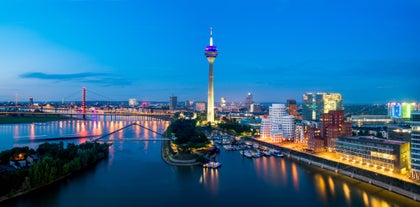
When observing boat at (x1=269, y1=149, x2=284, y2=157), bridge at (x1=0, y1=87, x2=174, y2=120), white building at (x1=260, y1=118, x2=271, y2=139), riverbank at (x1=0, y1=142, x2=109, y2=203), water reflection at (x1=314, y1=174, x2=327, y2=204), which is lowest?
water reflection at (x1=314, y1=174, x2=327, y2=204)

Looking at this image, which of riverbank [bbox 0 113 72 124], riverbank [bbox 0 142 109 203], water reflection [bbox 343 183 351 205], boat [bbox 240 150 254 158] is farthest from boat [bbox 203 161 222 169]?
riverbank [bbox 0 113 72 124]

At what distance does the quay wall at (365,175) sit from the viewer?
5.13 m

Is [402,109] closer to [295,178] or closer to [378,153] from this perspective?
[378,153]

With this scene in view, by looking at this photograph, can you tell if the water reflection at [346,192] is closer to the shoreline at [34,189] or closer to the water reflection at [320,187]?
the water reflection at [320,187]

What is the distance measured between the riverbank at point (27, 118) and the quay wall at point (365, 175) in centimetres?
1752

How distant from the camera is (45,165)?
580 cm

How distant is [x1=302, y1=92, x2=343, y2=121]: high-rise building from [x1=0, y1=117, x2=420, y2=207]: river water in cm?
1464

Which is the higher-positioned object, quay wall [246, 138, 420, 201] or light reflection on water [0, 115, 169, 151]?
light reflection on water [0, 115, 169, 151]

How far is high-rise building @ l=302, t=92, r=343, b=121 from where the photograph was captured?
Result: 71.1ft

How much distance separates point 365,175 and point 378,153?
1.86ft

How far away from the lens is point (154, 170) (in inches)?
283

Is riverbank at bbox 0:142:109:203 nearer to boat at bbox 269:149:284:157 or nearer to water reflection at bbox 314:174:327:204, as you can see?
boat at bbox 269:149:284:157

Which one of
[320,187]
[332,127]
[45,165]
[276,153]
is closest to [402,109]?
[332,127]

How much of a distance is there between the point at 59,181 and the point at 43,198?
0.87m
